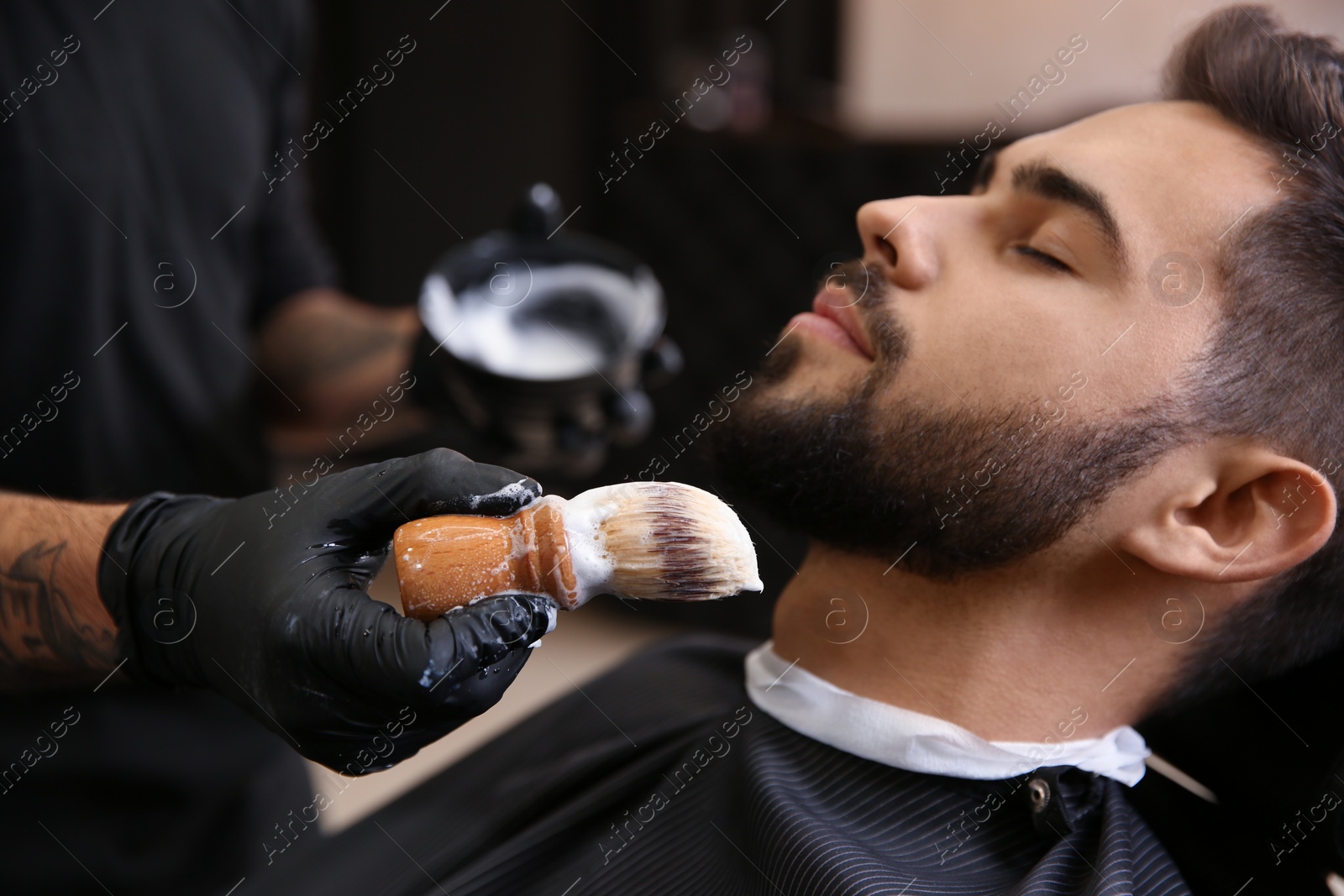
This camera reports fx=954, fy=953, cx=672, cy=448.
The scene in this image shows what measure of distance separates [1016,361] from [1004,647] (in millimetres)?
403

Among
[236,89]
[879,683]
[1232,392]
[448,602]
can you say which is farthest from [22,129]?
[1232,392]

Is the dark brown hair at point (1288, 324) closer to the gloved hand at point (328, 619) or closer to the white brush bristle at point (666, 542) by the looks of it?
the white brush bristle at point (666, 542)

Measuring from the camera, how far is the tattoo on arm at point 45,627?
125 cm

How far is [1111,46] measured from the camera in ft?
12.6

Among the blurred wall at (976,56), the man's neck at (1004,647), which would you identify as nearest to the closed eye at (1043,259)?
the man's neck at (1004,647)

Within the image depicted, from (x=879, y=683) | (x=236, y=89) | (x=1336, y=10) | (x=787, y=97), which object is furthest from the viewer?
(x=787, y=97)

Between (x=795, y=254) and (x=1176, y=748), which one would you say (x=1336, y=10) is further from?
(x=1176, y=748)

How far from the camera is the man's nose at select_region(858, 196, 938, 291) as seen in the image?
135cm

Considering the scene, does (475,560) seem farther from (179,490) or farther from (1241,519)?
(179,490)

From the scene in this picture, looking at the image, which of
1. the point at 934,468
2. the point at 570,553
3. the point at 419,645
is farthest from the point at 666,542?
the point at 934,468

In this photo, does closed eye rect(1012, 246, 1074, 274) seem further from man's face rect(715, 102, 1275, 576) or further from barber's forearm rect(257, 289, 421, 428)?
barber's forearm rect(257, 289, 421, 428)

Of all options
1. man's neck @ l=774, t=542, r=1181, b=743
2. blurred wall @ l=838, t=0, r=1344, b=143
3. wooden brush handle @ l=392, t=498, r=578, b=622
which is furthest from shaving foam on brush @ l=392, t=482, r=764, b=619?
blurred wall @ l=838, t=0, r=1344, b=143

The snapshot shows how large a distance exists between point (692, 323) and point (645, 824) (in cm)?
267

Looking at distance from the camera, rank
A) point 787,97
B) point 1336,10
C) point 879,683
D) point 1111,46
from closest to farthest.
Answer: point 879,683
point 1336,10
point 1111,46
point 787,97
